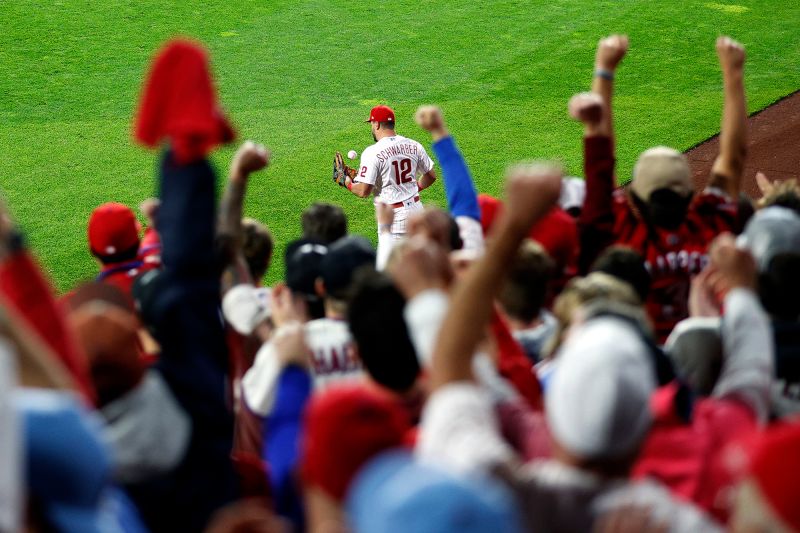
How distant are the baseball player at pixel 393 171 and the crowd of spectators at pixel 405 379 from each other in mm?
3776

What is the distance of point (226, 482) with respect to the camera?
2.35 m

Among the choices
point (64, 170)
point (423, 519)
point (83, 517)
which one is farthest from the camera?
point (64, 170)

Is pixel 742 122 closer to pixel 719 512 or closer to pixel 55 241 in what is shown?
pixel 719 512

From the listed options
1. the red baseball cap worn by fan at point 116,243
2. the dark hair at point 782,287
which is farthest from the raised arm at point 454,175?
the dark hair at point 782,287

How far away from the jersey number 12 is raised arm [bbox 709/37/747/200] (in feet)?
Answer: 11.7

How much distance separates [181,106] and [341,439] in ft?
2.79

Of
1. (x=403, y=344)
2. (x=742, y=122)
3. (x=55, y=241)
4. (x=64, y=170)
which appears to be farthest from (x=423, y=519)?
(x=64, y=170)

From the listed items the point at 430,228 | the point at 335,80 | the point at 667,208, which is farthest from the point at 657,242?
the point at 335,80

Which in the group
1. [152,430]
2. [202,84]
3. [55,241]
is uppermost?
[202,84]

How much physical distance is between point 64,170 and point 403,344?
7372mm

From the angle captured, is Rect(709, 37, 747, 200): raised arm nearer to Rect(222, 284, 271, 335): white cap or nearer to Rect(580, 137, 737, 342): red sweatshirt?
Rect(580, 137, 737, 342): red sweatshirt

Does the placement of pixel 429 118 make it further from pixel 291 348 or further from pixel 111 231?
pixel 291 348

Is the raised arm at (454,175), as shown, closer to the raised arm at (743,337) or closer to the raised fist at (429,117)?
the raised fist at (429,117)

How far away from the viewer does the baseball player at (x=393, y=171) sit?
732 cm
